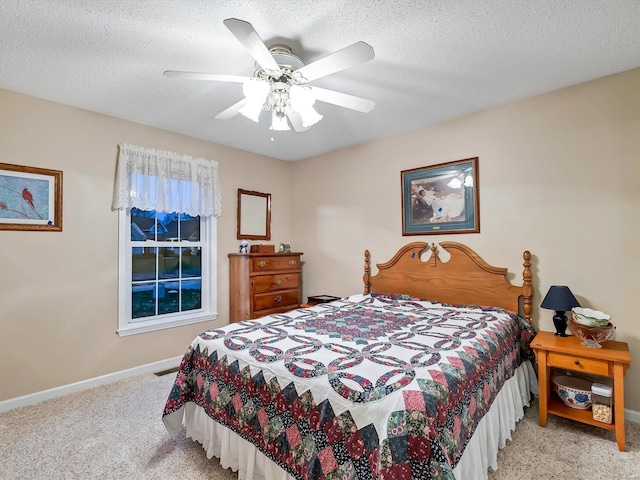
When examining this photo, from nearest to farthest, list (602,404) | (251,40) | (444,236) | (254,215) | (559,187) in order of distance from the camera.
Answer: (251,40)
(602,404)
(559,187)
(444,236)
(254,215)

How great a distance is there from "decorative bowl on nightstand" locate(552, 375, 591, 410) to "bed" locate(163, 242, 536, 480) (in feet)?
0.74

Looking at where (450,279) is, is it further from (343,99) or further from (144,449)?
(144,449)

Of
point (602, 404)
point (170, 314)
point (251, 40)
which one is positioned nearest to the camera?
point (251, 40)

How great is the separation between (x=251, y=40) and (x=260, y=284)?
2.74 metres

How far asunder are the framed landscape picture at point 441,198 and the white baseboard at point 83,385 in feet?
9.59

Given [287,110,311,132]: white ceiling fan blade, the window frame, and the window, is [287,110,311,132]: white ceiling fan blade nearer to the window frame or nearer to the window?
the window

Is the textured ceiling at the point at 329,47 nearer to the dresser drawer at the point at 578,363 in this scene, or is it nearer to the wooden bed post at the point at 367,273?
the wooden bed post at the point at 367,273

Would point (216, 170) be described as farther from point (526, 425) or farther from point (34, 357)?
point (526, 425)

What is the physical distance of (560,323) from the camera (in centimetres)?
238

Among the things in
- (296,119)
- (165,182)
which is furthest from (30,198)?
(296,119)

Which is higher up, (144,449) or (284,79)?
(284,79)

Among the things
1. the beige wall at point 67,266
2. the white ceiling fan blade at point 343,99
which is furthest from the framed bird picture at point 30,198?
the white ceiling fan blade at point 343,99

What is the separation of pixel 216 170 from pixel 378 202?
1.94m

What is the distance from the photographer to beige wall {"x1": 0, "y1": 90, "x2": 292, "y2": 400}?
254 cm
